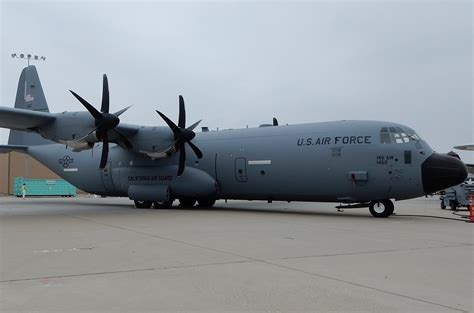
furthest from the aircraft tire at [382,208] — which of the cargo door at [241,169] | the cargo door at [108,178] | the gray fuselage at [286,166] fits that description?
the cargo door at [108,178]

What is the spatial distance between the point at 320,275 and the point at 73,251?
4578 mm

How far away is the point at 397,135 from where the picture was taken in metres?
16.0

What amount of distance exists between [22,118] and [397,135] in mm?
13613

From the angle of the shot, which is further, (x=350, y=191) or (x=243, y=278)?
(x=350, y=191)

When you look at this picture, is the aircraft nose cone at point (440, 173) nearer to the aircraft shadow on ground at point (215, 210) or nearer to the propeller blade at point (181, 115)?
the aircraft shadow on ground at point (215, 210)

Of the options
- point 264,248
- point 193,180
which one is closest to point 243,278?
point 264,248

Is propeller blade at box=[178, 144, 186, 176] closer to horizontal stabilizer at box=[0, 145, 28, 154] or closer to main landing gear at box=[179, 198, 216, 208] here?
main landing gear at box=[179, 198, 216, 208]

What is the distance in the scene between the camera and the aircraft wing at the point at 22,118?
15.9 meters

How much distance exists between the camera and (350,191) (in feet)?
53.9

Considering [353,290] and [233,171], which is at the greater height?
[233,171]

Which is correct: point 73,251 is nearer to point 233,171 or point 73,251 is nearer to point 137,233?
point 137,233

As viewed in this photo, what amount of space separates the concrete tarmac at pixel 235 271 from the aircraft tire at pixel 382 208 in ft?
14.7

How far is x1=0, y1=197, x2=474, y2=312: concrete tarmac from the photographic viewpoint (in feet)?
16.1

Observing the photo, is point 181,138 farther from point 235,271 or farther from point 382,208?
point 235,271
